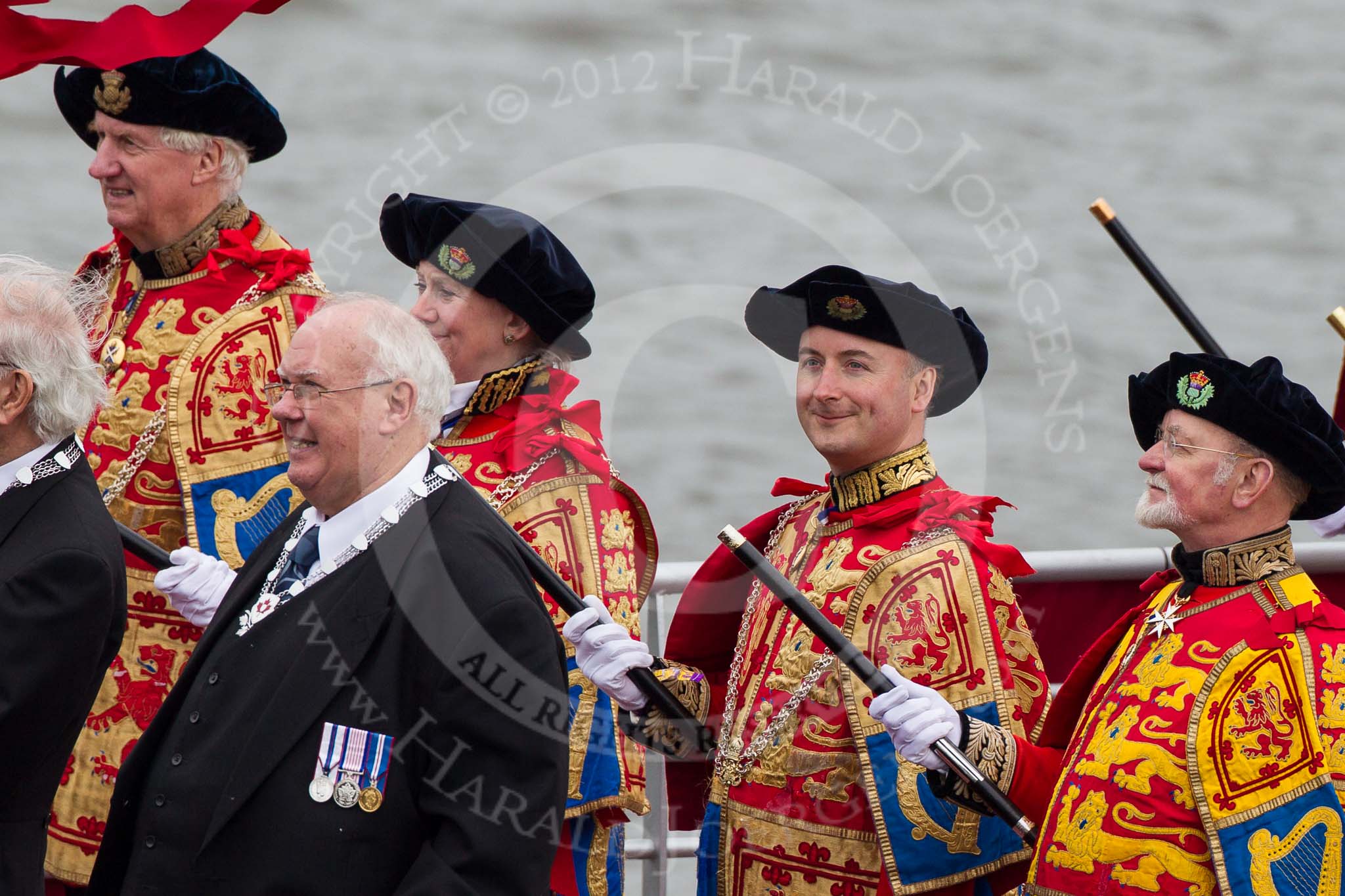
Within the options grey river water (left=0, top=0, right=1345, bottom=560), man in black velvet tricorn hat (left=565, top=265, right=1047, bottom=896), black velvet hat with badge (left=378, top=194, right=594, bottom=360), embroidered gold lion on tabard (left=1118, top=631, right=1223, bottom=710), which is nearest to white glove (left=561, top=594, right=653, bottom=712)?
man in black velvet tricorn hat (left=565, top=265, right=1047, bottom=896)

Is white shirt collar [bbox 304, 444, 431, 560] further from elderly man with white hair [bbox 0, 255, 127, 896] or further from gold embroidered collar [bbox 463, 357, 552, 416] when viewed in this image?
gold embroidered collar [bbox 463, 357, 552, 416]

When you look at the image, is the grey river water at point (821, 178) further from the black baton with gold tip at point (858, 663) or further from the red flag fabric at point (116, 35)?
the black baton with gold tip at point (858, 663)

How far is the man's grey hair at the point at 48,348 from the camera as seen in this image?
358cm

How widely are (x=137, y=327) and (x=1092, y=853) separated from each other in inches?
97.9

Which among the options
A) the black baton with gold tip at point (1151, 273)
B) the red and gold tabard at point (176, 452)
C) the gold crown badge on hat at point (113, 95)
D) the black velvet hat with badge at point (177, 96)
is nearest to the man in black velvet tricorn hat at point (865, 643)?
the black baton with gold tip at point (1151, 273)

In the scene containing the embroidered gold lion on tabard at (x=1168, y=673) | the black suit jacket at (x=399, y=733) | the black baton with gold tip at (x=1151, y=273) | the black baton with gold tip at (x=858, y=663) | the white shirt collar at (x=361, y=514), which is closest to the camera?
the black suit jacket at (x=399, y=733)

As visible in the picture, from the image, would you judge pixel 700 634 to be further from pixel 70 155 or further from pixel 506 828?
pixel 70 155

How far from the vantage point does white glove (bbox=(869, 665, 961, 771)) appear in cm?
369

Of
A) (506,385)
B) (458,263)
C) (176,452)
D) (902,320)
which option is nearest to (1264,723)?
(902,320)

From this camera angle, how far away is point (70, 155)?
10.6 metres

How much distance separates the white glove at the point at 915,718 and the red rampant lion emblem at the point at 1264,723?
1.66ft

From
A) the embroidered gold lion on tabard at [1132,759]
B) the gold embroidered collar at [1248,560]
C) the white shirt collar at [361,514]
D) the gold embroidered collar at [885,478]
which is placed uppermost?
the gold embroidered collar at [885,478]

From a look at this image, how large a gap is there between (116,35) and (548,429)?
1195 millimetres

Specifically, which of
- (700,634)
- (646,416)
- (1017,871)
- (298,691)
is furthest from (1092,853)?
(646,416)
